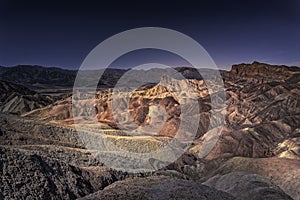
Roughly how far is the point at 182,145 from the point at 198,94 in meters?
47.9

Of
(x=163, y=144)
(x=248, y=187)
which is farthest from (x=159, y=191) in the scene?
(x=163, y=144)

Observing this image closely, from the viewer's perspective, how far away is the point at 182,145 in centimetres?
5906

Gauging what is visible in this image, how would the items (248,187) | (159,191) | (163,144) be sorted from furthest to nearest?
1. (163,144)
2. (248,187)
3. (159,191)

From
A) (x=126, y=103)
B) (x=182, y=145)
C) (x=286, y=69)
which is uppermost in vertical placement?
(x=286, y=69)

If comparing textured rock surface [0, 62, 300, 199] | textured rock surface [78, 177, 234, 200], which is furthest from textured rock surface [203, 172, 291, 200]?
textured rock surface [78, 177, 234, 200]

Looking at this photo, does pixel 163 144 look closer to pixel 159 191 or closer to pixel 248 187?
pixel 248 187

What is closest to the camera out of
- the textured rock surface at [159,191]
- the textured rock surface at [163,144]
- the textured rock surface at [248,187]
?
the textured rock surface at [159,191]

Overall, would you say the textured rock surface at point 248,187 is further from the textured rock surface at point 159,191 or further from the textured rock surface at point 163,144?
the textured rock surface at point 159,191

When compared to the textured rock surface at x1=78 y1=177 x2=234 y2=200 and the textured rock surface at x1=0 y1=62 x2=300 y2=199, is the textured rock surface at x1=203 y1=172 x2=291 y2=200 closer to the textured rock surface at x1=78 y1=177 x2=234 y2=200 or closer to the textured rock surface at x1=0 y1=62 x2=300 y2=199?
the textured rock surface at x1=0 y1=62 x2=300 y2=199

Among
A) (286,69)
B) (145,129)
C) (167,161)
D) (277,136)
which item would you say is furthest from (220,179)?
(286,69)

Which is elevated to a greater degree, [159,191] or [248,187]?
[159,191]

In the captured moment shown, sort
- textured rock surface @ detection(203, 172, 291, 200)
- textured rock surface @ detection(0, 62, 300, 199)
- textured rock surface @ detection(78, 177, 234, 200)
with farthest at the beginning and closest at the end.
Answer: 1. textured rock surface @ detection(203, 172, 291, 200)
2. textured rock surface @ detection(0, 62, 300, 199)
3. textured rock surface @ detection(78, 177, 234, 200)

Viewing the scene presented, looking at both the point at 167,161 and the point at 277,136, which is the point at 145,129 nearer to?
the point at 277,136

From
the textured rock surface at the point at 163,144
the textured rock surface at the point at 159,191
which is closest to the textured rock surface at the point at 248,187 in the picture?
the textured rock surface at the point at 163,144
